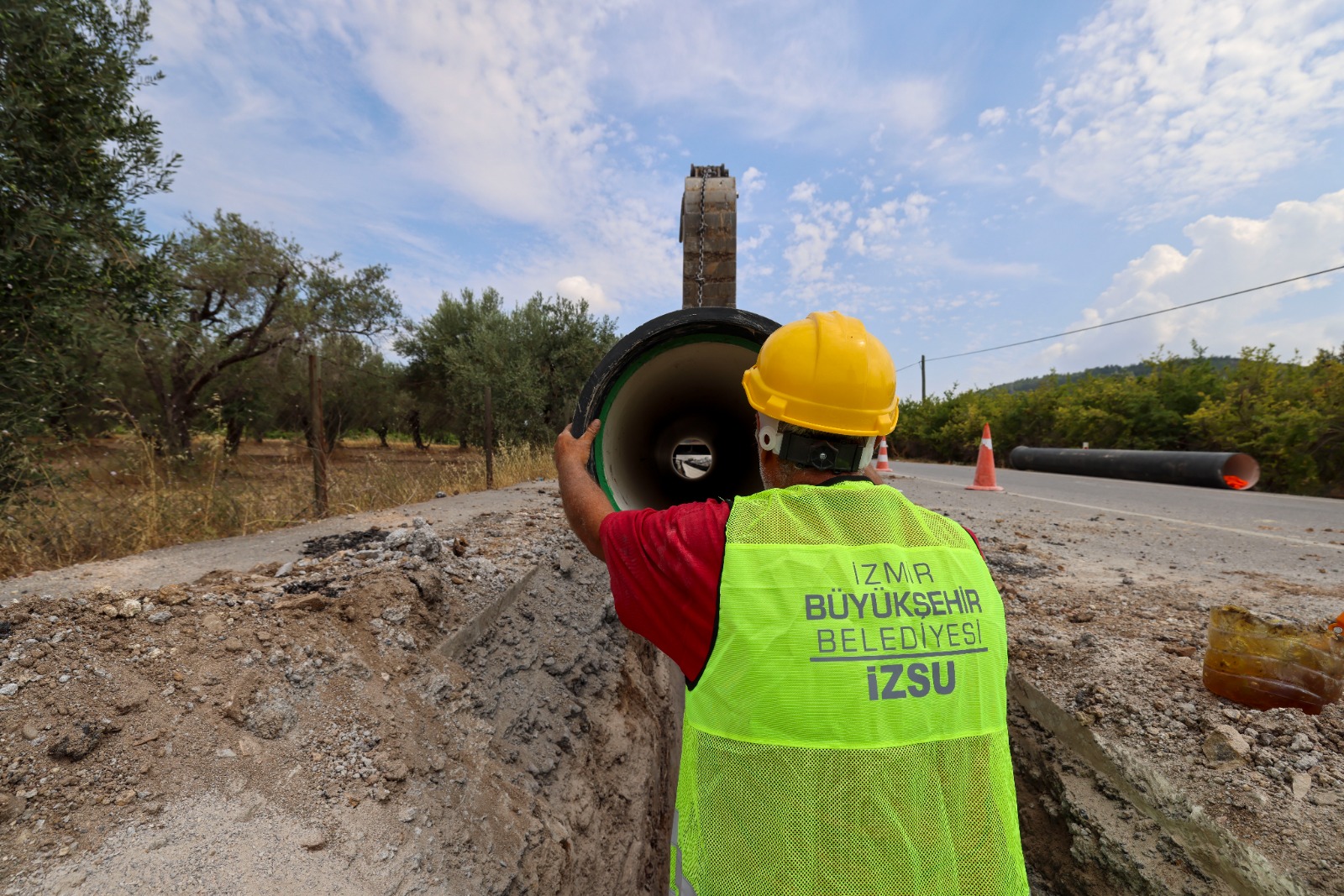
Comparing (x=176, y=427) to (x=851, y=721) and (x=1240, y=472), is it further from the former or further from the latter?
(x=1240, y=472)

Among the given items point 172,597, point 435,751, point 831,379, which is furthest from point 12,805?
point 831,379

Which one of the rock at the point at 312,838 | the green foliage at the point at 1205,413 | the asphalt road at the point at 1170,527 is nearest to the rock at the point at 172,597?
the rock at the point at 312,838

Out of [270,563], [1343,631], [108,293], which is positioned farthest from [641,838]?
[108,293]

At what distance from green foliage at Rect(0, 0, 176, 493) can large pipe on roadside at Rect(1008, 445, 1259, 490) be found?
13.8 metres

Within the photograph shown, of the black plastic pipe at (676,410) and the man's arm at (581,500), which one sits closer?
the man's arm at (581,500)

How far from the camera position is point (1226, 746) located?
1.86 metres

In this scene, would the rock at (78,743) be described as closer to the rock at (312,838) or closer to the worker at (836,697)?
the rock at (312,838)

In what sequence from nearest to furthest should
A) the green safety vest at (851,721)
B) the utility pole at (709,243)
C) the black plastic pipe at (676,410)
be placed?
the green safety vest at (851,721), the black plastic pipe at (676,410), the utility pole at (709,243)

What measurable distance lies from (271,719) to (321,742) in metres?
0.18

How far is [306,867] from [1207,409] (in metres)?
15.6

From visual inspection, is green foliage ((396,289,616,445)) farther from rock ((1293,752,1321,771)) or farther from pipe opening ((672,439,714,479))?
rock ((1293,752,1321,771))

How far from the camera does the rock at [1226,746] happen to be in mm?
1832

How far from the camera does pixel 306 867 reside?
1.71 m

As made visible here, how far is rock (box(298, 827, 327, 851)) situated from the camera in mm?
1763
